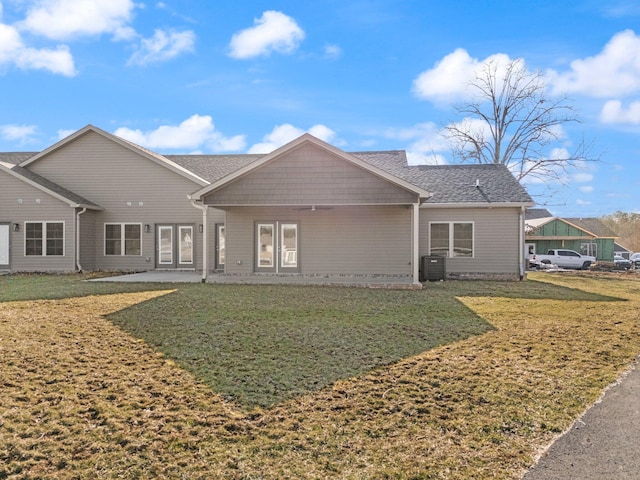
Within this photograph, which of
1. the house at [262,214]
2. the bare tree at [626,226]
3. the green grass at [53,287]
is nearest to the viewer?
the green grass at [53,287]

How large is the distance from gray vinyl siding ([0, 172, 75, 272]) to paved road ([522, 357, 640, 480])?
681 inches

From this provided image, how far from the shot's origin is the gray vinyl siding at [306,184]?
41.2 ft

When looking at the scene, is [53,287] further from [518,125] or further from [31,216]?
[518,125]

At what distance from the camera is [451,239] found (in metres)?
15.1

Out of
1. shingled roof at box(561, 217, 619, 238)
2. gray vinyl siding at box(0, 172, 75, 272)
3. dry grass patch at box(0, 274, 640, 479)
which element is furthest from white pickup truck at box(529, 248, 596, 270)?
gray vinyl siding at box(0, 172, 75, 272)

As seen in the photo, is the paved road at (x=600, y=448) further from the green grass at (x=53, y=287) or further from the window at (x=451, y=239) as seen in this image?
the window at (x=451, y=239)

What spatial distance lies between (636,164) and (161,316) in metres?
35.1

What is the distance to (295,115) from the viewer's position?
21.8 metres

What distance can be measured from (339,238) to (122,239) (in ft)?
31.4

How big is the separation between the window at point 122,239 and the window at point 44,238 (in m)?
1.66

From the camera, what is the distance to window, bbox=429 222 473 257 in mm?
15062

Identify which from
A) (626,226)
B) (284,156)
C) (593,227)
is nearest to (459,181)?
(284,156)

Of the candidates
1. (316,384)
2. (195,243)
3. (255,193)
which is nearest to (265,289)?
(255,193)

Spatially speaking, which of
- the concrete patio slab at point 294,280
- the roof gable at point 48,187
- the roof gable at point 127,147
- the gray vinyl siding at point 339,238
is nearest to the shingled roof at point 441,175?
→ the roof gable at point 127,147
